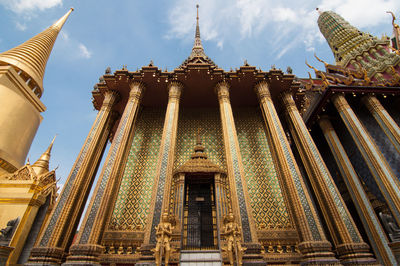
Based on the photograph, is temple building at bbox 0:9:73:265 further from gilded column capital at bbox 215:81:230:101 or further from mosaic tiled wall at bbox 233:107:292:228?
gilded column capital at bbox 215:81:230:101

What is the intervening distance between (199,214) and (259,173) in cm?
333

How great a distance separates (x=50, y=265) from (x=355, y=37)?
69.8 feet

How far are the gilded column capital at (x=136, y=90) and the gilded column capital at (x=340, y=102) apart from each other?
8965mm

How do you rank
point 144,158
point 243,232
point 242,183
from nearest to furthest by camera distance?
point 243,232 → point 242,183 → point 144,158

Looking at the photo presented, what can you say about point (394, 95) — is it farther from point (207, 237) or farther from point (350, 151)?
point (207, 237)

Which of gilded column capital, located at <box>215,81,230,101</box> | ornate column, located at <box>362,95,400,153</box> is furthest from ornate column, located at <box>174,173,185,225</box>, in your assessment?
ornate column, located at <box>362,95,400,153</box>

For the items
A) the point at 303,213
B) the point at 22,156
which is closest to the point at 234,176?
the point at 303,213

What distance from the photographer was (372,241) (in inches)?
300

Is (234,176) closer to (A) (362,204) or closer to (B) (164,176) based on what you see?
(B) (164,176)

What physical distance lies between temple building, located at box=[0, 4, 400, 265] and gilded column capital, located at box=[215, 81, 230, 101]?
46 mm

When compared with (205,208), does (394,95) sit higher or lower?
higher

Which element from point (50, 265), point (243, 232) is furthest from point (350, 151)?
point (50, 265)

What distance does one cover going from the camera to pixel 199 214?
7246mm

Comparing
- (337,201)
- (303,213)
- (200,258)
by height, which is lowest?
(200,258)
